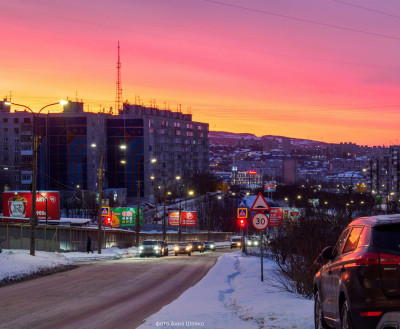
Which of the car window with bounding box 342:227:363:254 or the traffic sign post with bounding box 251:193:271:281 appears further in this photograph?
the traffic sign post with bounding box 251:193:271:281

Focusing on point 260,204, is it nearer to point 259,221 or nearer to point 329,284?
point 259,221

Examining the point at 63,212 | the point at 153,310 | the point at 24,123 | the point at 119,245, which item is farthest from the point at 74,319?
the point at 24,123

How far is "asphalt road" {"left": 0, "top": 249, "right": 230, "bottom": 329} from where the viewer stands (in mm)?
14703

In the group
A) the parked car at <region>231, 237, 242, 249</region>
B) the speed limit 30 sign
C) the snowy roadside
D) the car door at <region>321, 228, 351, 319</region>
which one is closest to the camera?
the car door at <region>321, 228, 351, 319</region>

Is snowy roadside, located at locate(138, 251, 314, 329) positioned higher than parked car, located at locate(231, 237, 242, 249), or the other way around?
snowy roadside, located at locate(138, 251, 314, 329)

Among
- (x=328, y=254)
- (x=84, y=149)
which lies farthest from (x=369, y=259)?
(x=84, y=149)

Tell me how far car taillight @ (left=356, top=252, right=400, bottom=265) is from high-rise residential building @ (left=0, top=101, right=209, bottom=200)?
136 meters

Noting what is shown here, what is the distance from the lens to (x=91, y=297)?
19578mm

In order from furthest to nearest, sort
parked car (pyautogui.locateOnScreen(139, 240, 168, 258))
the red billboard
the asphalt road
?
the red billboard, parked car (pyautogui.locateOnScreen(139, 240, 168, 258)), the asphalt road

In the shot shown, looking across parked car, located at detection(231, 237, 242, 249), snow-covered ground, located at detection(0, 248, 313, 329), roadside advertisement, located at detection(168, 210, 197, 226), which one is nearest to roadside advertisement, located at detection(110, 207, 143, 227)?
roadside advertisement, located at detection(168, 210, 197, 226)

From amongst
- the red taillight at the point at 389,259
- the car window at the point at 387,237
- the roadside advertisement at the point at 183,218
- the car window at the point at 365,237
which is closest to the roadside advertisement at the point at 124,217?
the roadside advertisement at the point at 183,218

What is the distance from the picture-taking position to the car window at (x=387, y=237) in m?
7.53

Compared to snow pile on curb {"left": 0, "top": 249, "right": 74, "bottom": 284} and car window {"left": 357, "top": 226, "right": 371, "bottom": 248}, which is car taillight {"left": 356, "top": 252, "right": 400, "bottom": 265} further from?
snow pile on curb {"left": 0, "top": 249, "right": 74, "bottom": 284}

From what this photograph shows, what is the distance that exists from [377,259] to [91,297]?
44.8 feet
